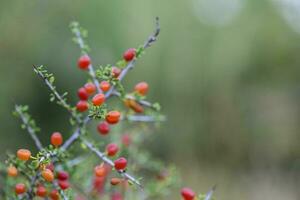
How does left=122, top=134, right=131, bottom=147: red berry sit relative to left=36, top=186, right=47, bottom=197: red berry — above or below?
above

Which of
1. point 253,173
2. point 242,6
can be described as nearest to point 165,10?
point 242,6

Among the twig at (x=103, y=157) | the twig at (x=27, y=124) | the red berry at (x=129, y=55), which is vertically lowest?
the twig at (x=103, y=157)

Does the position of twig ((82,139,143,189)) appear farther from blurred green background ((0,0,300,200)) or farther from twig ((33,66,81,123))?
blurred green background ((0,0,300,200))

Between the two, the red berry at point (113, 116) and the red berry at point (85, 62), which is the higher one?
the red berry at point (85, 62)

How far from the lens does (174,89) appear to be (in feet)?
12.9

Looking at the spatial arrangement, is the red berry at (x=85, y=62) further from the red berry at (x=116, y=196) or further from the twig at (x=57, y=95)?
the red berry at (x=116, y=196)

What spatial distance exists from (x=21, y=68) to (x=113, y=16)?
33.1 inches

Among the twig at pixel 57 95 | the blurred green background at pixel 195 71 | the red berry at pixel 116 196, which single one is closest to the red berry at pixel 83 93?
the twig at pixel 57 95

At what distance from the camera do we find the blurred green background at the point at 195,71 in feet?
11.1

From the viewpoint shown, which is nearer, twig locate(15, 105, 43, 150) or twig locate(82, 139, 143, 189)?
twig locate(82, 139, 143, 189)

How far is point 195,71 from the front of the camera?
3961 mm

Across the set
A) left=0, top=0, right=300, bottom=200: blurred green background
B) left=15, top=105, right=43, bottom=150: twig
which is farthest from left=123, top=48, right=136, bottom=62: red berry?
left=0, top=0, right=300, bottom=200: blurred green background

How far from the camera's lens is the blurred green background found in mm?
3377

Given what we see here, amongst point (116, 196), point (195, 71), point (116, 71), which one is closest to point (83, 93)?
point (116, 71)
